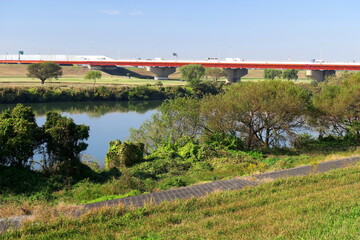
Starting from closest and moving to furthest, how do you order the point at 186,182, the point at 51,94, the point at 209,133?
the point at 186,182
the point at 209,133
the point at 51,94

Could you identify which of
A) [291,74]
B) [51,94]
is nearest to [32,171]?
[51,94]

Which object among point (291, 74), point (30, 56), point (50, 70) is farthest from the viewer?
point (30, 56)

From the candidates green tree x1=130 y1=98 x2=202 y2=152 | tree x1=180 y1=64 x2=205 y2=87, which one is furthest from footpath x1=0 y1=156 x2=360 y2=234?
tree x1=180 y1=64 x2=205 y2=87

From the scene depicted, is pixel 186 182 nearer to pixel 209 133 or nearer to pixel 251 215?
pixel 251 215

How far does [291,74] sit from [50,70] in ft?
186

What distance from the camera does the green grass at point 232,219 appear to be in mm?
7953

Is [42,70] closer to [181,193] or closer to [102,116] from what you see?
[102,116]

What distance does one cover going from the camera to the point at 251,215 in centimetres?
928

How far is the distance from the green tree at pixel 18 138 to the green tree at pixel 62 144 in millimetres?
579

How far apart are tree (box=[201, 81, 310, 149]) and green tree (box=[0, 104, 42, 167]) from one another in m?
13.1

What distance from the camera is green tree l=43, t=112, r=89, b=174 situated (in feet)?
57.3

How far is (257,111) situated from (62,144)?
550 inches

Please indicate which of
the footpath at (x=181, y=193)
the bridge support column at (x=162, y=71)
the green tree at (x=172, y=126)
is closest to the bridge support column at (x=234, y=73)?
the bridge support column at (x=162, y=71)

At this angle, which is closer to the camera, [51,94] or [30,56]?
[51,94]
